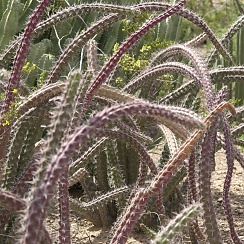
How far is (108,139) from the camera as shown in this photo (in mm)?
2867

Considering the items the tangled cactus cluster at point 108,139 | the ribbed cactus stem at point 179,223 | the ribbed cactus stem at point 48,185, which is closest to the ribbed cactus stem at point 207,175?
the tangled cactus cluster at point 108,139

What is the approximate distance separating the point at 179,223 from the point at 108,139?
3.86ft

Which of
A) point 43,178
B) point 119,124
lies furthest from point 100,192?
point 43,178

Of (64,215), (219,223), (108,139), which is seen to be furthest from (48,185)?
(219,223)

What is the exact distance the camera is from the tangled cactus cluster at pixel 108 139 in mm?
1585

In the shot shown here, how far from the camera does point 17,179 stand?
2.51 meters

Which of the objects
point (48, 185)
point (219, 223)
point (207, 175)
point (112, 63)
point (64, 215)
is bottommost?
point (219, 223)

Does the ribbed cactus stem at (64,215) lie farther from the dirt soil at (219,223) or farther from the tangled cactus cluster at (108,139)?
the dirt soil at (219,223)

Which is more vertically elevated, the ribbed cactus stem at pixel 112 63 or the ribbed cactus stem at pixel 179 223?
the ribbed cactus stem at pixel 112 63

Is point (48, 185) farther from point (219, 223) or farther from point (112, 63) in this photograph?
point (219, 223)

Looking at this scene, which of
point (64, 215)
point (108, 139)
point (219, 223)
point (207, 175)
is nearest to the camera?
point (64, 215)

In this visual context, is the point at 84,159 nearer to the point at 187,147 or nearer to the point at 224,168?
the point at 187,147

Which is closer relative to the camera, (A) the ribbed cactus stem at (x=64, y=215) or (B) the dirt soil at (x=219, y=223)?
(A) the ribbed cactus stem at (x=64, y=215)

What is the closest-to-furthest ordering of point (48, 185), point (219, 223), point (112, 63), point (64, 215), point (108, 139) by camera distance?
1. point (48, 185)
2. point (64, 215)
3. point (112, 63)
4. point (108, 139)
5. point (219, 223)
